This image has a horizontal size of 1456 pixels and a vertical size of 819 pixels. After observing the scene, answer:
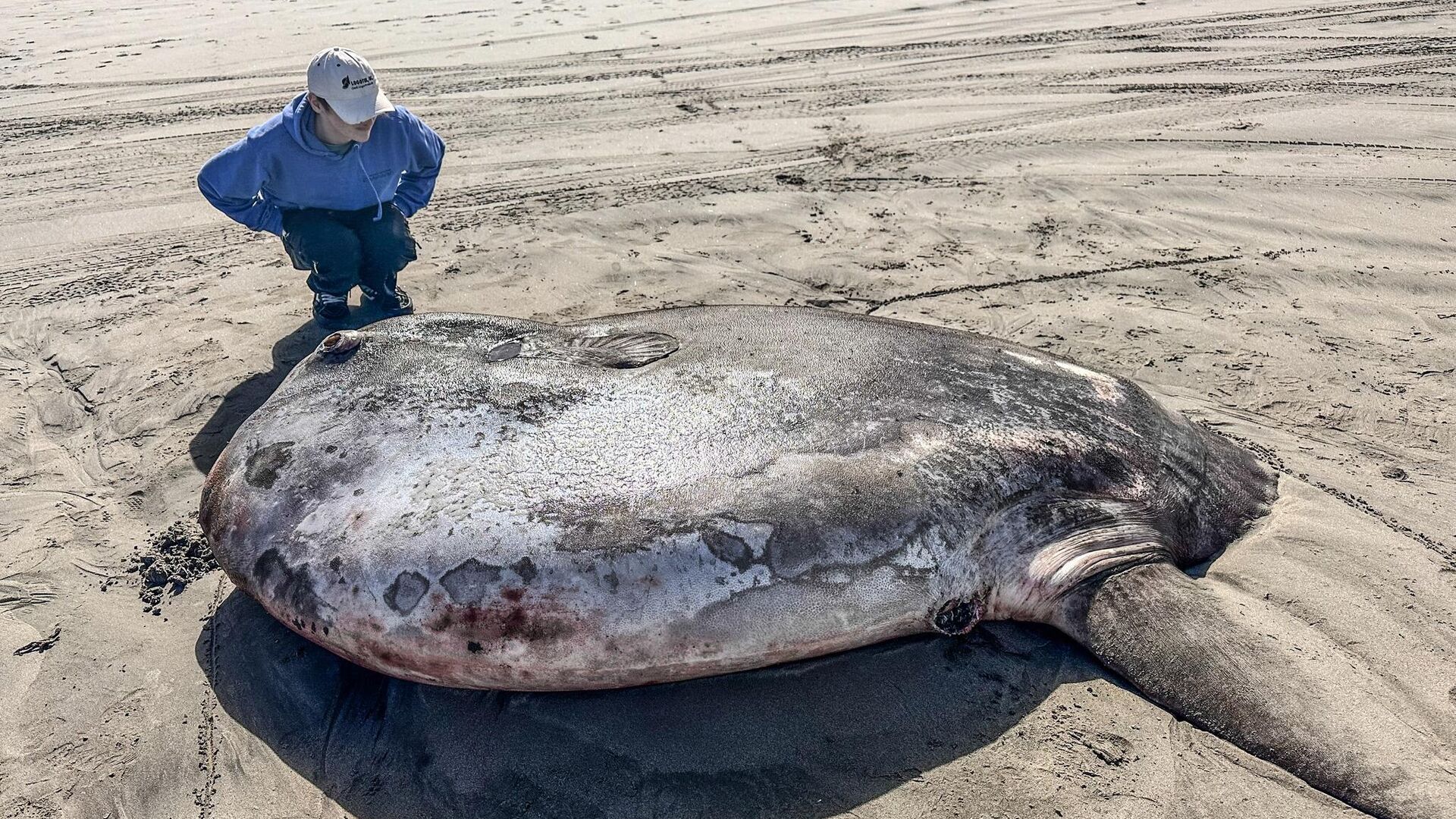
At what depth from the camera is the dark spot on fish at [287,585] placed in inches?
104

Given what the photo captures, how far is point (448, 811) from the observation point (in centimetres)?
248

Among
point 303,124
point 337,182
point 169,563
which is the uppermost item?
point 303,124

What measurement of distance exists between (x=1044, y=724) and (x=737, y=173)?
15.4 ft

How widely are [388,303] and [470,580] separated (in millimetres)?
2892

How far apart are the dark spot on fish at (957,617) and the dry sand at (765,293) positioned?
0.29ft

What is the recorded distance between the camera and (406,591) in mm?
2535

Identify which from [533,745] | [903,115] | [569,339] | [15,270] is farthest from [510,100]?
[533,745]

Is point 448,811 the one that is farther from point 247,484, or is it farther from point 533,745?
point 247,484

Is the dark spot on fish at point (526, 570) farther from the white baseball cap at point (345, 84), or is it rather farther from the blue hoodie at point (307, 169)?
the blue hoodie at point (307, 169)

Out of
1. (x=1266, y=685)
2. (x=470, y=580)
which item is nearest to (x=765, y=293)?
(x=470, y=580)

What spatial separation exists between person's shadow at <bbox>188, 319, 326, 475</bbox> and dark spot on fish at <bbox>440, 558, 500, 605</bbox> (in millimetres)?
1619

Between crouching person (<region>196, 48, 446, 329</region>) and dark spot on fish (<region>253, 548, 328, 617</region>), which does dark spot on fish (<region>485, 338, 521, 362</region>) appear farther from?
crouching person (<region>196, 48, 446, 329</region>)

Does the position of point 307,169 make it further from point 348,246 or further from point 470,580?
point 470,580

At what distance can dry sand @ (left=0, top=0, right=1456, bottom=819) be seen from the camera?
2588 millimetres
